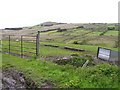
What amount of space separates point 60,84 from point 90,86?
0.98 metres

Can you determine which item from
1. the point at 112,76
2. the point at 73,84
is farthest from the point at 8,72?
the point at 112,76

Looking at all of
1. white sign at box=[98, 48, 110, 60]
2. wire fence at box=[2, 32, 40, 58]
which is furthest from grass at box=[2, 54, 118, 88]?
wire fence at box=[2, 32, 40, 58]

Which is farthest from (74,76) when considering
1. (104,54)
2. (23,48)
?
(23,48)

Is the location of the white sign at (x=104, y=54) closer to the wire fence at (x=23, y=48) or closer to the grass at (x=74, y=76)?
the wire fence at (x=23, y=48)

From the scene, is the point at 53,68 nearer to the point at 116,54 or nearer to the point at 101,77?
the point at 101,77

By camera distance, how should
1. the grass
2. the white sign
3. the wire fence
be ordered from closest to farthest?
1. the grass
2. the white sign
3. the wire fence

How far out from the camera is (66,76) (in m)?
10.3

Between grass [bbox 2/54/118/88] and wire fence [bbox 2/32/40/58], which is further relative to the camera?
wire fence [bbox 2/32/40/58]

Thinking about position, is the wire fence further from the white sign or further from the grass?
the grass

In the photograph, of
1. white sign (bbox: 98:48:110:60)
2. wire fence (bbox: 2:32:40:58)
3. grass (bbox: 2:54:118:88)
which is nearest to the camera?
grass (bbox: 2:54:118:88)

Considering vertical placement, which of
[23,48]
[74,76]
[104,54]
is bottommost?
[23,48]

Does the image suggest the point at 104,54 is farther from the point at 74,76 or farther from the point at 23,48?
the point at 23,48

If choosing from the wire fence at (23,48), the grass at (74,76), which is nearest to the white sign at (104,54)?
the wire fence at (23,48)

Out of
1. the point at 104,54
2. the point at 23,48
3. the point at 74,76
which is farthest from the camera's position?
the point at 23,48
